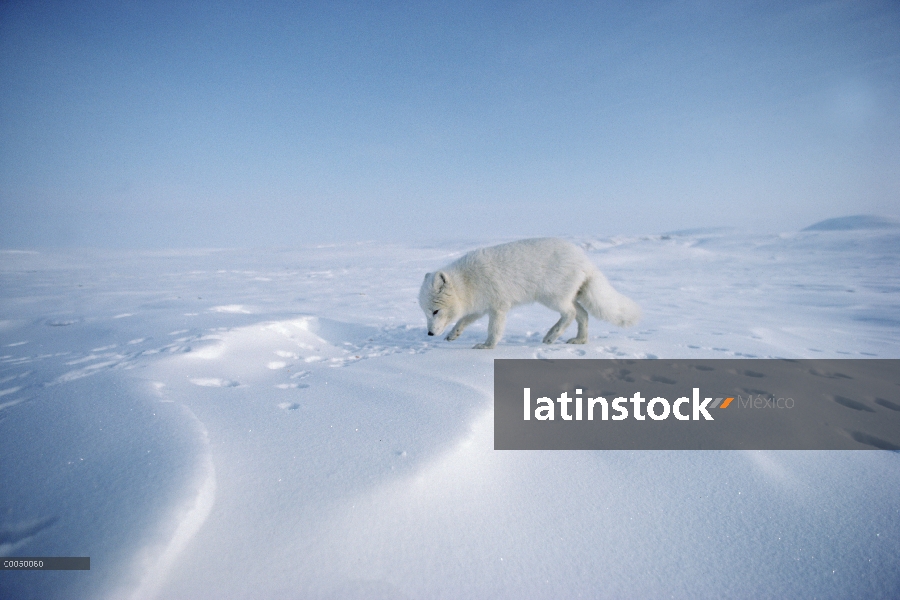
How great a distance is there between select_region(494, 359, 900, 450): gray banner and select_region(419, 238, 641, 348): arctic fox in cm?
76

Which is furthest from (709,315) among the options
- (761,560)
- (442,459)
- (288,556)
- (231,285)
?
(231,285)

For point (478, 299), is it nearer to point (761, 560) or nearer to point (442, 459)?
point (442, 459)

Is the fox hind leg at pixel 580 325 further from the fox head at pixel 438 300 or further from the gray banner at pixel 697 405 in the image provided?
the fox head at pixel 438 300

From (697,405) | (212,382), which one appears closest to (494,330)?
(697,405)

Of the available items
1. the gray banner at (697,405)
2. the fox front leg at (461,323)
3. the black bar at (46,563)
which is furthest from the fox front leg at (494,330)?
the black bar at (46,563)

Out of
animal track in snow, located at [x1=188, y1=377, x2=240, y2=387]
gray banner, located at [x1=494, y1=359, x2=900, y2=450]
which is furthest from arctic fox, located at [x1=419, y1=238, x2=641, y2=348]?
animal track in snow, located at [x1=188, y1=377, x2=240, y2=387]

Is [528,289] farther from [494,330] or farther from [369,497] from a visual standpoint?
[369,497]

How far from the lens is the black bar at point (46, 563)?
103cm

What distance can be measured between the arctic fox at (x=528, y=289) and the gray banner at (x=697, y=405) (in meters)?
0.76

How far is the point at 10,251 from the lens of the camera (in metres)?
16.5

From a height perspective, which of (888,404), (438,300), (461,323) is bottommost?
(888,404)

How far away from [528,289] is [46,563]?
3156mm

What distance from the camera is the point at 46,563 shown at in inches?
40.9

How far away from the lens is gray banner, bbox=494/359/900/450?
1.77m
